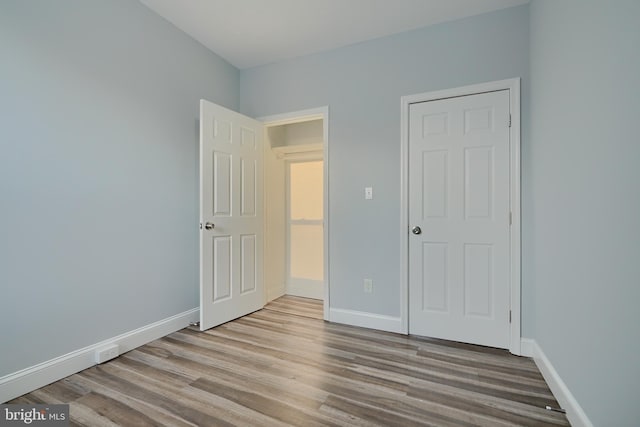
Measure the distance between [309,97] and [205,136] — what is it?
3.63ft

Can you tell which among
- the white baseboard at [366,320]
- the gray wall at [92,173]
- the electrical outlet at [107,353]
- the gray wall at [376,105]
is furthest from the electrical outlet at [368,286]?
the electrical outlet at [107,353]

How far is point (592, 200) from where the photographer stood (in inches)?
51.4

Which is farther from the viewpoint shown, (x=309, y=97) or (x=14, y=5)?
(x=309, y=97)

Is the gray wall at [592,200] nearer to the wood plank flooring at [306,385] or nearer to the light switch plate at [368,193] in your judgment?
the wood plank flooring at [306,385]

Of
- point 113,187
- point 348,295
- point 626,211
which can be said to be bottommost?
point 348,295

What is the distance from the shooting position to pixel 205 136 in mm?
2627

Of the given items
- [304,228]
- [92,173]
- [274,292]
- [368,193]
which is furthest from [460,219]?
[92,173]

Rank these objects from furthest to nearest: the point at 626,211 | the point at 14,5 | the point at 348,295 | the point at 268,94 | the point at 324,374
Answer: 1. the point at 268,94
2. the point at 348,295
3. the point at 324,374
4. the point at 14,5
5. the point at 626,211

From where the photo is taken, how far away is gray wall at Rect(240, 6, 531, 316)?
2.39 meters

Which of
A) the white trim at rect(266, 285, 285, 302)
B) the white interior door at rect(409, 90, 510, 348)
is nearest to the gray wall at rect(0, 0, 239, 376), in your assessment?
the white trim at rect(266, 285, 285, 302)

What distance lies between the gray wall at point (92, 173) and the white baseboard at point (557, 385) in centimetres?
280

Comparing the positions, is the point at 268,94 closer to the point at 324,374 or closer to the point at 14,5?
the point at 14,5

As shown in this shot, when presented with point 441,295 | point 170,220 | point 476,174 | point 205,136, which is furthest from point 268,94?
point 441,295

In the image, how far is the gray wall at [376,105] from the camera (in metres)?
2.39
